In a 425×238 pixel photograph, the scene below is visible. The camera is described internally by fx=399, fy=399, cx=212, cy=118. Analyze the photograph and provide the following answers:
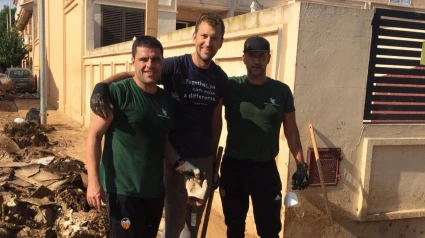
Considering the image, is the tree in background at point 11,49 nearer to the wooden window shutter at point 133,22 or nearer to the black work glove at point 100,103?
the wooden window shutter at point 133,22

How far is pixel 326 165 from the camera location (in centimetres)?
429

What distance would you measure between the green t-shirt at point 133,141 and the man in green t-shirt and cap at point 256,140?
791 millimetres

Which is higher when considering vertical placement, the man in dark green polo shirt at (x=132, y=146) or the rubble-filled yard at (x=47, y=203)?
the man in dark green polo shirt at (x=132, y=146)

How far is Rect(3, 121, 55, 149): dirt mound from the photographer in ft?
29.6

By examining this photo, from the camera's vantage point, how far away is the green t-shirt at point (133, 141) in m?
2.45

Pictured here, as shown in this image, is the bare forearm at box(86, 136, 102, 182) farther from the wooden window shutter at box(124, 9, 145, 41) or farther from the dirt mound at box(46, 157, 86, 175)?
the wooden window shutter at box(124, 9, 145, 41)

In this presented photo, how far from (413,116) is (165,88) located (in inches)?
128

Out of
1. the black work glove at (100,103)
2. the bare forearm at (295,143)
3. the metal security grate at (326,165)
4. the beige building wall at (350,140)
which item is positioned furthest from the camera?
the metal security grate at (326,165)

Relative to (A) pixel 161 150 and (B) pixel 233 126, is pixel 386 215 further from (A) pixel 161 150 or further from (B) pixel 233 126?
(A) pixel 161 150

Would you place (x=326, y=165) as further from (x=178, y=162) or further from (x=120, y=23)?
(x=120, y=23)

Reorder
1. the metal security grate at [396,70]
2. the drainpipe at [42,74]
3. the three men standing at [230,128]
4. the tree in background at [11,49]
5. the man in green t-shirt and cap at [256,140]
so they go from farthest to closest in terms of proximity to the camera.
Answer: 1. the tree in background at [11,49]
2. the drainpipe at [42,74]
3. the metal security grate at [396,70]
4. the man in green t-shirt and cap at [256,140]
5. the three men standing at [230,128]

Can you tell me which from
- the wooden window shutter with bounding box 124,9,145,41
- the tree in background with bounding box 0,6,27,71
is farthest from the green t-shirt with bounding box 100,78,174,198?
the tree in background with bounding box 0,6,27,71

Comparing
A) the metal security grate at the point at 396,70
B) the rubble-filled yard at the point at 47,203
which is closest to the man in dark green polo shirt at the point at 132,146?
the rubble-filled yard at the point at 47,203

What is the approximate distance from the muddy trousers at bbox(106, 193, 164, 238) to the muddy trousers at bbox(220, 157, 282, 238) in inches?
33.3
